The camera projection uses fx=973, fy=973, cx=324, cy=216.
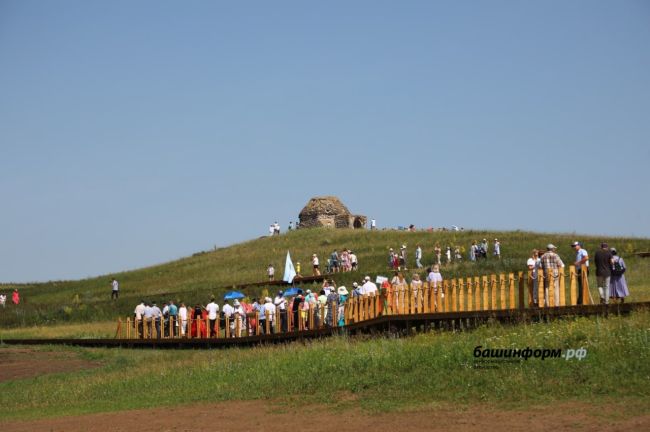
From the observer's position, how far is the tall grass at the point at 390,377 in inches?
637

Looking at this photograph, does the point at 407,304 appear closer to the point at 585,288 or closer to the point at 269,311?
the point at 585,288

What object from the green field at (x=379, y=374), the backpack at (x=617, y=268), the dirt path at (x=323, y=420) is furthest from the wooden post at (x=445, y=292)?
the dirt path at (x=323, y=420)

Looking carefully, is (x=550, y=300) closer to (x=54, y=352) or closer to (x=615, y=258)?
(x=615, y=258)

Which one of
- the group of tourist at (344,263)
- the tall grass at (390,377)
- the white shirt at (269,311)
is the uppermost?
the group of tourist at (344,263)

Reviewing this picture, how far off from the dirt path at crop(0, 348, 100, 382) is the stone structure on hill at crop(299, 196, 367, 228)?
61435 millimetres

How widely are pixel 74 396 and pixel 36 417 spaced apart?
3382mm

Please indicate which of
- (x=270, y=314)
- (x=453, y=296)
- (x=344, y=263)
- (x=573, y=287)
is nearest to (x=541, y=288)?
(x=573, y=287)

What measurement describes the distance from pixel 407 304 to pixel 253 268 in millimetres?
46175

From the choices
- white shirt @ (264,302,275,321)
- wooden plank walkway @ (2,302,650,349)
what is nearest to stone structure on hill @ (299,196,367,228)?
wooden plank walkway @ (2,302,650,349)

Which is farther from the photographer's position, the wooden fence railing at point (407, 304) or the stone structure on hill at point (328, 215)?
the stone structure on hill at point (328, 215)

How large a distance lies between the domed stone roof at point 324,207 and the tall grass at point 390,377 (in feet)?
231

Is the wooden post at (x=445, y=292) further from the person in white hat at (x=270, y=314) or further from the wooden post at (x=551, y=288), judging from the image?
the person in white hat at (x=270, y=314)

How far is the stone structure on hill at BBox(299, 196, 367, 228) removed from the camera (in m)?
96.8

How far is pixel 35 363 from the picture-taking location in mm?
32188
